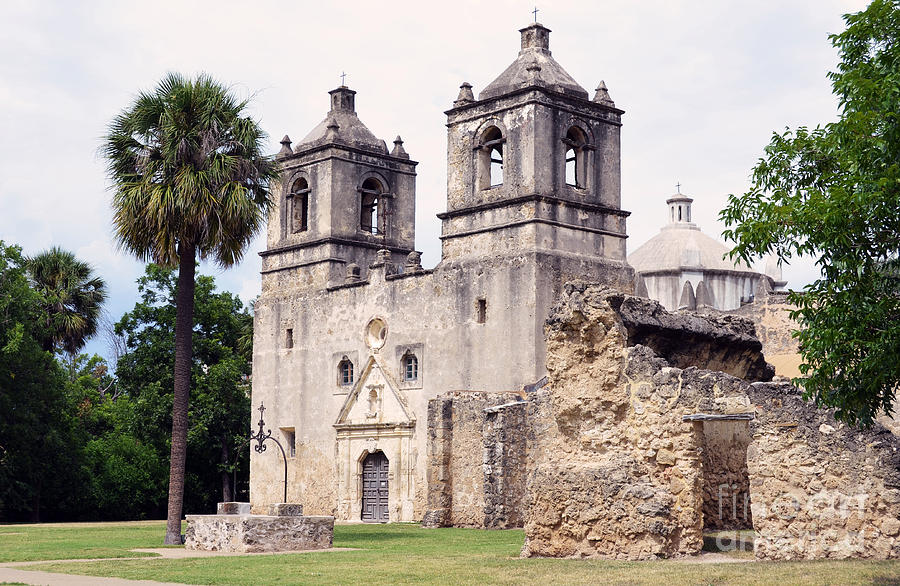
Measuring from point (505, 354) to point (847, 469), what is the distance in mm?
17792

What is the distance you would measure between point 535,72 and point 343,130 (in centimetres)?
845

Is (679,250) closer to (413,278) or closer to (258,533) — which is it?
(413,278)

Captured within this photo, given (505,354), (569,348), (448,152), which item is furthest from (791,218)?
(448,152)

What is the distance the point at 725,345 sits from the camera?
20250 millimetres

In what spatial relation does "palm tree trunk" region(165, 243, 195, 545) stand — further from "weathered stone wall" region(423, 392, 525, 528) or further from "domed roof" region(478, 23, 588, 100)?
"domed roof" region(478, 23, 588, 100)

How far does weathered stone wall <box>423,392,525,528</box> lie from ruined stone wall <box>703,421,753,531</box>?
7370mm

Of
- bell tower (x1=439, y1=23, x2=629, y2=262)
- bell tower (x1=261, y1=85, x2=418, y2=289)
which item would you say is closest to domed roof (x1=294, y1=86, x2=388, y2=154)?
bell tower (x1=261, y1=85, x2=418, y2=289)

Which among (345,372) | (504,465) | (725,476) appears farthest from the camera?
(345,372)

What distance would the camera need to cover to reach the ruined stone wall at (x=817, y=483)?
14.1 metres

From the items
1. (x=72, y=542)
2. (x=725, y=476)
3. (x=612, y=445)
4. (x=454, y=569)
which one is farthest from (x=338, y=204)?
(x=454, y=569)

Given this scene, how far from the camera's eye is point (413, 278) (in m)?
34.8

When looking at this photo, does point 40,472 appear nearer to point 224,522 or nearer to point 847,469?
point 224,522

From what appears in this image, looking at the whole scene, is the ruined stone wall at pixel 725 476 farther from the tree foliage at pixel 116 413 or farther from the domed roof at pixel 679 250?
the domed roof at pixel 679 250

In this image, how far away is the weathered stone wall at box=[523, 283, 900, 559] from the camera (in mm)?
14312
